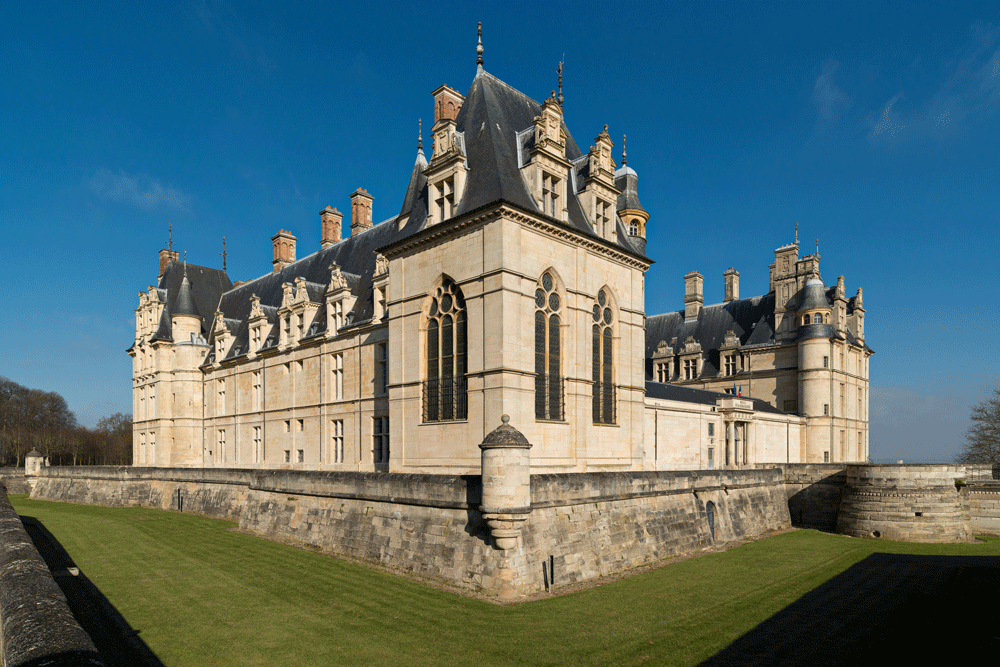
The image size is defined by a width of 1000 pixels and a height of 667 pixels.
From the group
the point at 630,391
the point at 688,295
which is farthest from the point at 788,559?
the point at 688,295

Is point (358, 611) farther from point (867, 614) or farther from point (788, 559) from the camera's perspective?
point (788, 559)

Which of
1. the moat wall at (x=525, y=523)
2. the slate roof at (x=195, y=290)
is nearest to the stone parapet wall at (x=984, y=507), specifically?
the moat wall at (x=525, y=523)

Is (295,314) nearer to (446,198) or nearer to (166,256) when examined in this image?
(446,198)

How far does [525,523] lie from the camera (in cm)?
1602

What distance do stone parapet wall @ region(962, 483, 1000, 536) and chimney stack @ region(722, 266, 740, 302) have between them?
25.6 m

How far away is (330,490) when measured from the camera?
21281 mm

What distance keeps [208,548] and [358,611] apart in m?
10.2

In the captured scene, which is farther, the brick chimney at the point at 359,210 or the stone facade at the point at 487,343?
the brick chimney at the point at 359,210

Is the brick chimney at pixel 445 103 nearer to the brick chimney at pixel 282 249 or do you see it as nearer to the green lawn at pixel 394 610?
the green lawn at pixel 394 610

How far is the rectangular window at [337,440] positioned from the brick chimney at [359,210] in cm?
1363

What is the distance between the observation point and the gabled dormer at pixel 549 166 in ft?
71.4

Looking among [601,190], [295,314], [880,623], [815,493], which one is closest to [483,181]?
[601,190]

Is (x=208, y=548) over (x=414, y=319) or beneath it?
beneath

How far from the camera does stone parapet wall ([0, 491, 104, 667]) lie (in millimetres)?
5039
